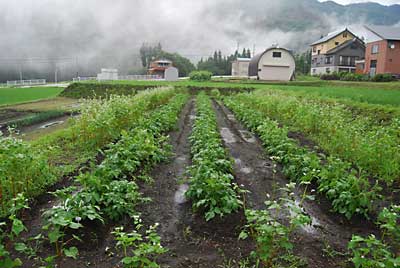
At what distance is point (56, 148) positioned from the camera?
7.32 meters

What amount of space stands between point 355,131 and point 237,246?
4992 mm

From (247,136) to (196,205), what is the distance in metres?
6.17

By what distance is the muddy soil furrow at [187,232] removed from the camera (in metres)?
3.22

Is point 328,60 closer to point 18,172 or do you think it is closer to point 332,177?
point 332,177

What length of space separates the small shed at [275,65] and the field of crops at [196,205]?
3938cm

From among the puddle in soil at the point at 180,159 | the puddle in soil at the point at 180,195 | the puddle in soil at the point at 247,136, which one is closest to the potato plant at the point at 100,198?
the puddle in soil at the point at 180,195

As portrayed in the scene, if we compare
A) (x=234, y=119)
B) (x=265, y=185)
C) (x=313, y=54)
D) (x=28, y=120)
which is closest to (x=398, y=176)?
(x=265, y=185)

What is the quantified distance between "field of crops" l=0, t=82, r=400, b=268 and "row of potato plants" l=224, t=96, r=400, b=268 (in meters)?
0.01

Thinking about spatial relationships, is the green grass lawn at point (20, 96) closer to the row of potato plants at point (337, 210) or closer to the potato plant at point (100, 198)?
the potato plant at point (100, 198)

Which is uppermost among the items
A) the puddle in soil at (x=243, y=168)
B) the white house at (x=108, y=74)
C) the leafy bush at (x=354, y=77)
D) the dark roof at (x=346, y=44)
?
the dark roof at (x=346, y=44)

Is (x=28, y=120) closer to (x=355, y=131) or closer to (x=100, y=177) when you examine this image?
(x=100, y=177)

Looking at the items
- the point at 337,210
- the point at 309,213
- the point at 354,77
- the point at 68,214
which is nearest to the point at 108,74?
the point at 354,77

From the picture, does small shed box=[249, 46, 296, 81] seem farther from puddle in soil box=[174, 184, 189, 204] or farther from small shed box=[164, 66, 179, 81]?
puddle in soil box=[174, 184, 189, 204]

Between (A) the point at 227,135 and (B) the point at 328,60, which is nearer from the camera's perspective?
(A) the point at 227,135
